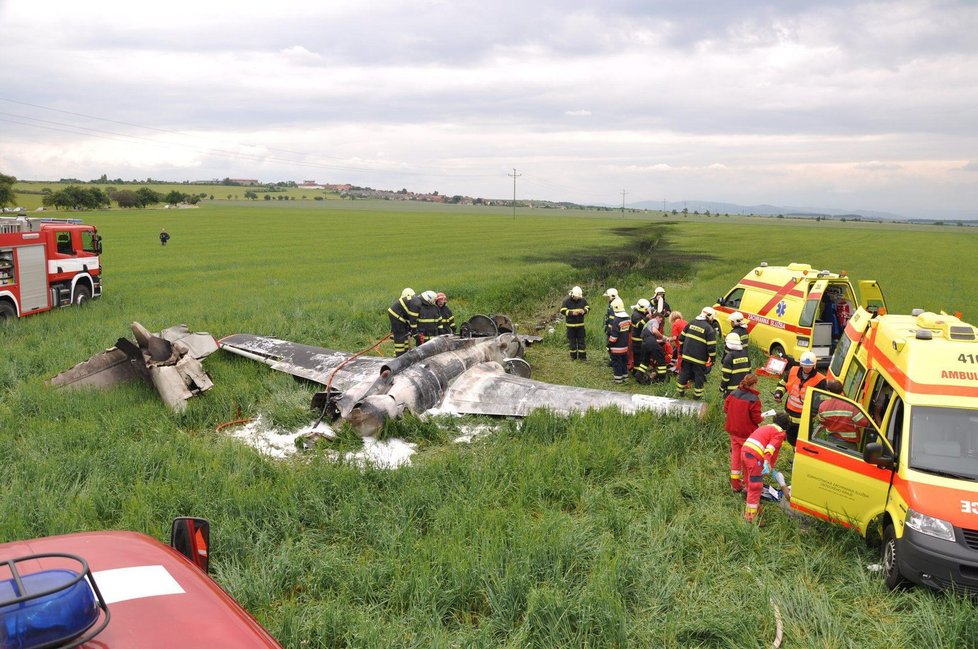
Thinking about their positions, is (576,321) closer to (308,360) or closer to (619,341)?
(619,341)

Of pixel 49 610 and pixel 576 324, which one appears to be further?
pixel 576 324

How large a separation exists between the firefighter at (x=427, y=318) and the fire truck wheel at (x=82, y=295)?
12.5 meters

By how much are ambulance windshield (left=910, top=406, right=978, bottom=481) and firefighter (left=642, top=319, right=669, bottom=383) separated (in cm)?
638

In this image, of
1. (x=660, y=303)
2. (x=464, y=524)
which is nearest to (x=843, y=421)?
(x=464, y=524)

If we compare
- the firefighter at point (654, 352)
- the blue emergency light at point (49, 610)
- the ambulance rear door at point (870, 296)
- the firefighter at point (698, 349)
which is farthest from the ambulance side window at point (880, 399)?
the blue emergency light at point (49, 610)

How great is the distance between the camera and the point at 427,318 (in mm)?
13008

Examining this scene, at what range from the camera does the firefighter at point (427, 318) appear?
42.4 ft

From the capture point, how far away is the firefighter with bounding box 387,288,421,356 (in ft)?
42.6

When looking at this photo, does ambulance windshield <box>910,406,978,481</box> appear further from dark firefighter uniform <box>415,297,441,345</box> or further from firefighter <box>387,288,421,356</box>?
firefighter <box>387,288,421,356</box>

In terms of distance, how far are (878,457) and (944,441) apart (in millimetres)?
652

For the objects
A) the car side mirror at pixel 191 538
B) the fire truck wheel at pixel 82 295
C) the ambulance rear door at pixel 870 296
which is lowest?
the fire truck wheel at pixel 82 295

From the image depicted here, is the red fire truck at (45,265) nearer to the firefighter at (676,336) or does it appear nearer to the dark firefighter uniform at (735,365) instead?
the firefighter at (676,336)

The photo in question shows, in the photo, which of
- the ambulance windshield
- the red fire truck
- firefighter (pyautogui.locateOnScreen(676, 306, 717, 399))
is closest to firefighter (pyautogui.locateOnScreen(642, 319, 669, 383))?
firefighter (pyautogui.locateOnScreen(676, 306, 717, 399))

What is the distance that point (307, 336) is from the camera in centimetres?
1477
